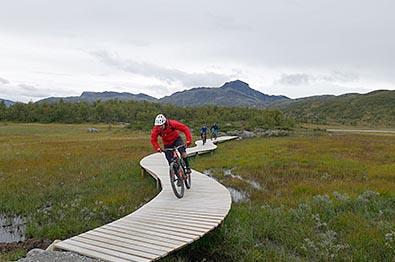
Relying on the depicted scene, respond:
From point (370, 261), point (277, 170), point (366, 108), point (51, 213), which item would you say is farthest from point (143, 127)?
point (366, 108)

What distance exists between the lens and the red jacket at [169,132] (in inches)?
420

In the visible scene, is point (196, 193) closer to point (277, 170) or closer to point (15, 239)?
point (15, 239)

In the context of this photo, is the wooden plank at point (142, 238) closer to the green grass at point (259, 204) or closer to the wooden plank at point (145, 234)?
the wooden plank at point (145, 234)

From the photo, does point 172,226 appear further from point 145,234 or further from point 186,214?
point 186,214

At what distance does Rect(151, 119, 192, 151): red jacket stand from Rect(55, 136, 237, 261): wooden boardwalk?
1575mm

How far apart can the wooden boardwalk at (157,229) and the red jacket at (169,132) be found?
1.58m

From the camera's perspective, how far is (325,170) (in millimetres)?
19016

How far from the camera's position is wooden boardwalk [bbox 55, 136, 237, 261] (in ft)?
21.9

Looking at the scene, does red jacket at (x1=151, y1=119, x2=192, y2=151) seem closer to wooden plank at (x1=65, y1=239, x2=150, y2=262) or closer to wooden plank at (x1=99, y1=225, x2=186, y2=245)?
wooden plank at (x1=99, y1=225, x2=186, y2=245)

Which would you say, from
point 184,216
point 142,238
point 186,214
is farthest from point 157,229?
point 186,214

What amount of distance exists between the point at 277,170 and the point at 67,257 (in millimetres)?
14293

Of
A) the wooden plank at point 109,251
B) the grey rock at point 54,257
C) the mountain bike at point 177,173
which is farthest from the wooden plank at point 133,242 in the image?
the mountain bike at point 177,173

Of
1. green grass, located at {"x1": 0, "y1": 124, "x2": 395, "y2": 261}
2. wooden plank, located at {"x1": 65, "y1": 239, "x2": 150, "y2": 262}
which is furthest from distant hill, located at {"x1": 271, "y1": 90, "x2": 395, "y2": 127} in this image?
wooden plank, located at {"x1": 65, "y1": 239, "x2": 150, "y2": 262}

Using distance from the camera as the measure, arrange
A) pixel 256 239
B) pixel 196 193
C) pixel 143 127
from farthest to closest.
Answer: pixel 143 127, pixel 196 193, pixel 256 239
